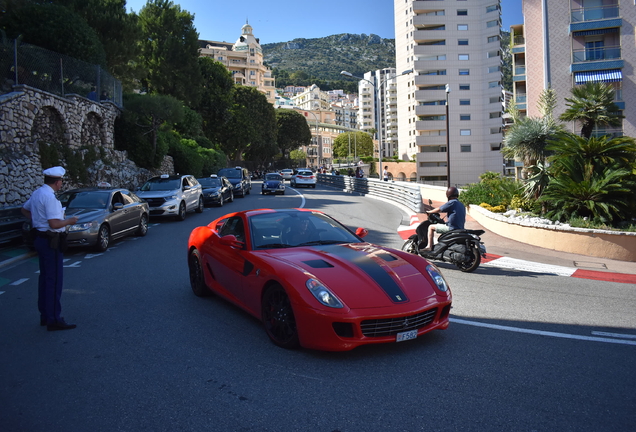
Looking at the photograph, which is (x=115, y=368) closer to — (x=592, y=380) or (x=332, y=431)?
(x=332, y=431)

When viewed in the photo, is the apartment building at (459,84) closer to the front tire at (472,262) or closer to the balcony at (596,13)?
the balcony at (596,13)

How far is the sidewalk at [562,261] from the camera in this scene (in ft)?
32.1

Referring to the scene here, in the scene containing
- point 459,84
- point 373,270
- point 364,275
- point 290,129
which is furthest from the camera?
point 290,129

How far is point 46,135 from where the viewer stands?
789 inches

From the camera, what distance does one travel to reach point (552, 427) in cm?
356

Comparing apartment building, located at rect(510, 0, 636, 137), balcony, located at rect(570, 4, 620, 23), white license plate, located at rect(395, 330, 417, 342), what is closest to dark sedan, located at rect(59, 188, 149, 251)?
white license plate, located at rect(395, 330, 417, 342)

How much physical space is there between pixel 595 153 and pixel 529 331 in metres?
9.10

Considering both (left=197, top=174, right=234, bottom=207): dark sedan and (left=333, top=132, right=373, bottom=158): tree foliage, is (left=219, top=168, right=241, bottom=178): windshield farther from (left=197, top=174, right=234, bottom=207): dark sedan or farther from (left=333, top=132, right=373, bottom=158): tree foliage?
(left=333, top=132, right=373, bottom=158): tree foliage

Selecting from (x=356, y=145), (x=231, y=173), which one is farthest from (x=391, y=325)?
(x=356, y=145)

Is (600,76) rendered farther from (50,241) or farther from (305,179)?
(50,241)

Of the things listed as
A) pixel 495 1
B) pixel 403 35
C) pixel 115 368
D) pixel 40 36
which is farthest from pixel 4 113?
pixel 403 35

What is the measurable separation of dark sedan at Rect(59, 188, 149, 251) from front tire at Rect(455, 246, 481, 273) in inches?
328

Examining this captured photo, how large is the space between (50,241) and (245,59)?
405 ft

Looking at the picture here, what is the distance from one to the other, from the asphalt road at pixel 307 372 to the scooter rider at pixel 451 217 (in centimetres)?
238
